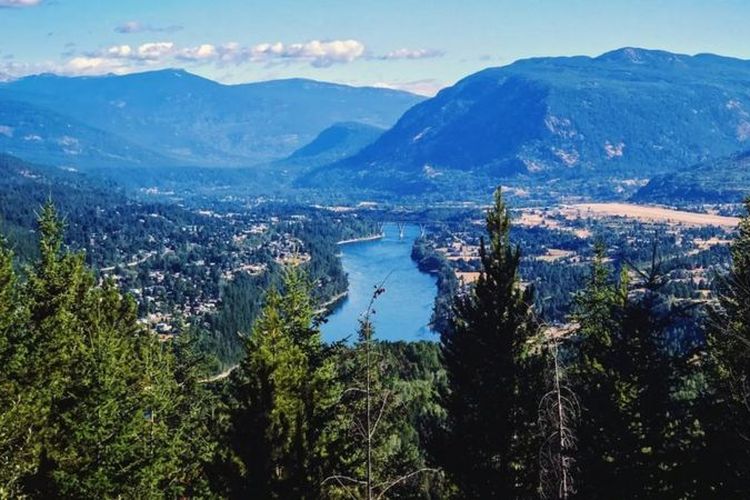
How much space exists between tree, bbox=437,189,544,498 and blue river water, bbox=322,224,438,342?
185ft

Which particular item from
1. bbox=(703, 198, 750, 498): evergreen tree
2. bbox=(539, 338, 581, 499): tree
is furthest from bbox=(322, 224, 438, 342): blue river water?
bbox=(539, 338, 581, 499): tree

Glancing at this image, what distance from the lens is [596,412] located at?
46.5 feet

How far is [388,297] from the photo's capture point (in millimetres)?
120250

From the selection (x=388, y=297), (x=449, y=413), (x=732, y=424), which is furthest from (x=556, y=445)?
(x=388, y=297)

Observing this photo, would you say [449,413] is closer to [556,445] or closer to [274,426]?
[274,426]

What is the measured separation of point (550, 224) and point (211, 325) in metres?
116

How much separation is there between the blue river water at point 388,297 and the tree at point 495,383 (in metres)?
56.4

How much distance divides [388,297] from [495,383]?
104m

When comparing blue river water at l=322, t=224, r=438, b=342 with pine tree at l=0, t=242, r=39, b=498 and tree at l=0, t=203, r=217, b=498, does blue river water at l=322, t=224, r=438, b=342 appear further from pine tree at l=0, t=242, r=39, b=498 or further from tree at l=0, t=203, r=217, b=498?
pine tree at l=0, t=242, r=39, b=498

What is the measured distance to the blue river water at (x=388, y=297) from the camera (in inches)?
3809

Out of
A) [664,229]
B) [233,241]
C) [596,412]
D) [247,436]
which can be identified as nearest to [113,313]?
[247,436]

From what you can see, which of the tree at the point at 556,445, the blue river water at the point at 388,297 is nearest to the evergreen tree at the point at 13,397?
the tree at the point at 556,445

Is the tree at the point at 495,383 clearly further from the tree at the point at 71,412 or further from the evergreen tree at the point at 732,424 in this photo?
the tree at the point at 71,412

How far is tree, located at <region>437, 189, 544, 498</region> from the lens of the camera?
16.0 m
